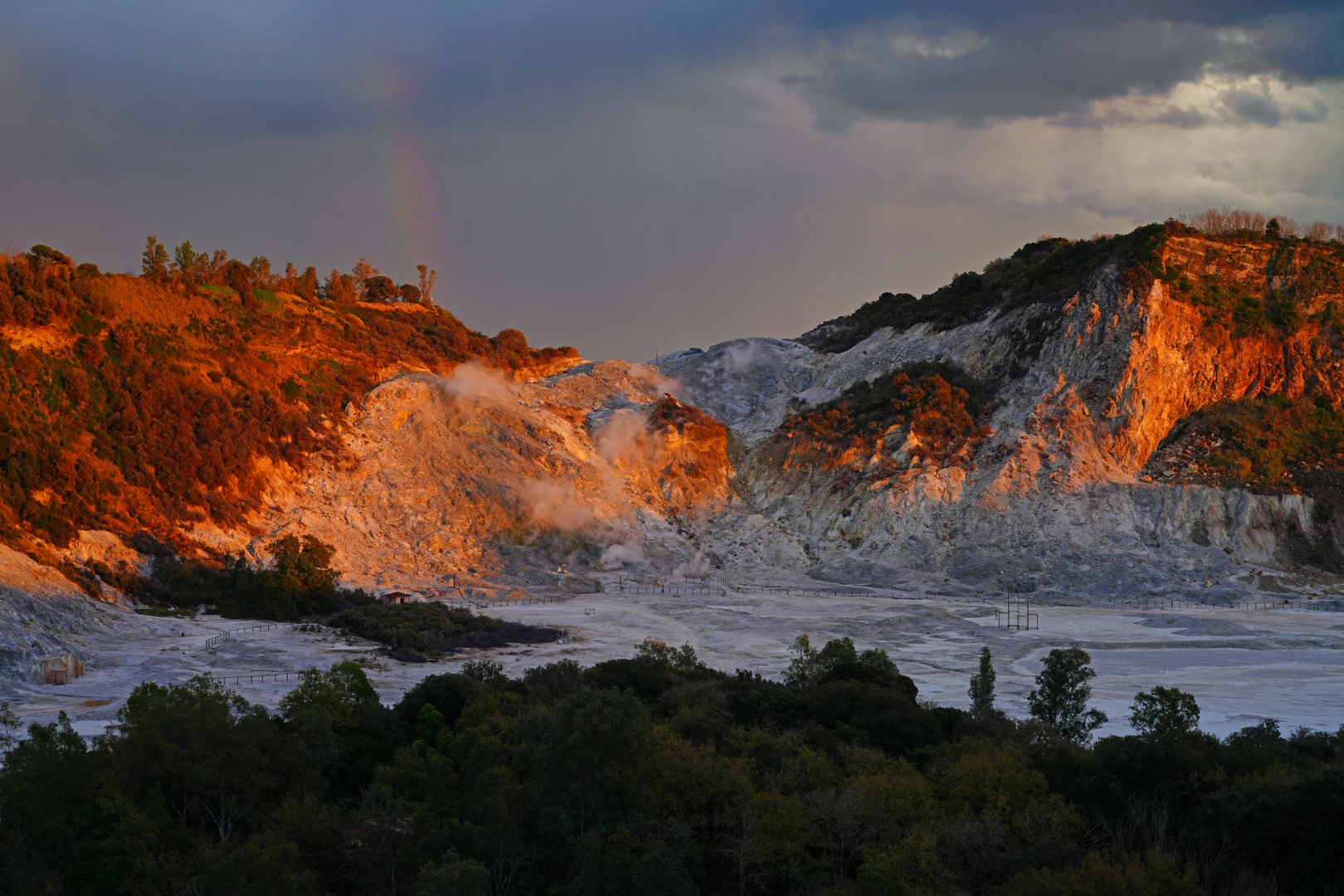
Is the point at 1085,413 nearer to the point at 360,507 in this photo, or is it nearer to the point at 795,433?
the point at 795,433

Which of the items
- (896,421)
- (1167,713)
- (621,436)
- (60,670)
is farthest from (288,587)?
(896,421)

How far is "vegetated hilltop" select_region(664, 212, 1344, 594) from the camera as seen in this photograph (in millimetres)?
71562

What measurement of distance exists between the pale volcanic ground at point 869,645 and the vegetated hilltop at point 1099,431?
891 cm

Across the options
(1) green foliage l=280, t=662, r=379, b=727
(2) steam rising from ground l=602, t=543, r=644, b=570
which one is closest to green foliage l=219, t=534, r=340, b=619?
(2) steam rising from ground l=602, t=543, r=644, b=570

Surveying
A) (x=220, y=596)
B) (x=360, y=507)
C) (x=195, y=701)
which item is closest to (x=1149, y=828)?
(x=195, y=701)

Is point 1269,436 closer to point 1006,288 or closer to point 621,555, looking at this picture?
point 1006,288

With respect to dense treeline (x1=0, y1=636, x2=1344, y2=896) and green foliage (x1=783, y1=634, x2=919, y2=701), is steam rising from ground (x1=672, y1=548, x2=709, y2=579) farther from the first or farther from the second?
dense treeline (x1=0, y1=636, x2=1344, y2=896)

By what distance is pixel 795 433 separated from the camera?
8656 cm

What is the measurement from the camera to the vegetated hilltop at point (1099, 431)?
71.6m

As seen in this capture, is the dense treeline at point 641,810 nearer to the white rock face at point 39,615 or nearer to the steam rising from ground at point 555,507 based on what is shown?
the white rock face at point 39,615

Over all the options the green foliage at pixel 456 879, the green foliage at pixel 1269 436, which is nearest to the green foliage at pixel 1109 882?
the green foliage at pixel 456 879

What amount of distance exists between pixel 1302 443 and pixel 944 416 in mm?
23437

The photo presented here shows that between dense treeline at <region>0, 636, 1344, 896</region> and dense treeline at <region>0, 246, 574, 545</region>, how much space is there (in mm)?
31397

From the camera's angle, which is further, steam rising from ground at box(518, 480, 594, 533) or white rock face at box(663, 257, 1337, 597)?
steam rising from ground at box(518, 480, 594, 533)
